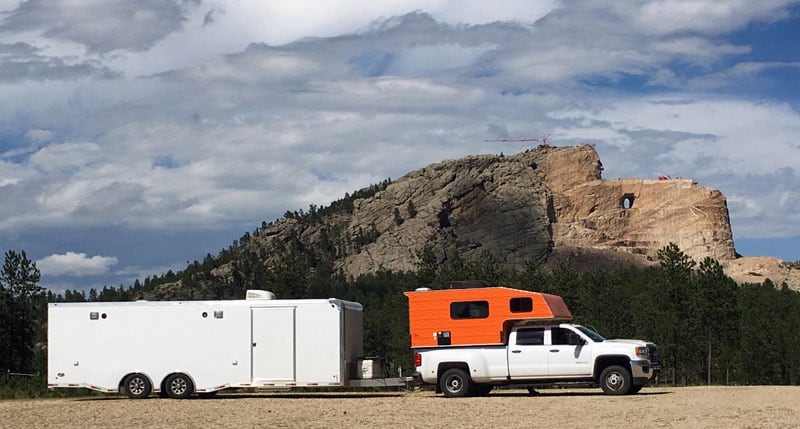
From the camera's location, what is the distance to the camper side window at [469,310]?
28.5 metres

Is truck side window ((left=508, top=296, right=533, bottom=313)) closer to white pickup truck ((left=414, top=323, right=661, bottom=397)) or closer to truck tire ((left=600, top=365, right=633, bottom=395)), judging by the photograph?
white pickup truck ((left=414, top=323, right=661, bottom=397))

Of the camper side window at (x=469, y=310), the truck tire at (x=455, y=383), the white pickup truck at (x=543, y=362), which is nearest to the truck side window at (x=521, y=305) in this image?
the white pickup truck at (x=543, y=362)

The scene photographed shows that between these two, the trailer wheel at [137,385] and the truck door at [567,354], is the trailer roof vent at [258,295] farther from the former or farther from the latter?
the truck door at [567,354]

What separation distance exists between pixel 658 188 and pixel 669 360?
124 metres

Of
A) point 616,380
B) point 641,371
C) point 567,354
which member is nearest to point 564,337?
point 567,354

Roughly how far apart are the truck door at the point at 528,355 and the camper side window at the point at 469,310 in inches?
43.7

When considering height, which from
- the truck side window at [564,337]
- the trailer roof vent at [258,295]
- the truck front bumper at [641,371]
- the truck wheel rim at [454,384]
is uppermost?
the trailer roof vent at [258,295]

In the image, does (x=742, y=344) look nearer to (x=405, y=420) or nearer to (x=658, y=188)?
(x=405, y=420)

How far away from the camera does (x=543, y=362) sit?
27969 mm

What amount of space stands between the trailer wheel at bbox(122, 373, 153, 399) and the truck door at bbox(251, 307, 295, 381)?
9.92 ft

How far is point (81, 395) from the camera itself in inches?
1341

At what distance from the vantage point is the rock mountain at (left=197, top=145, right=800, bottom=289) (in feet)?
561

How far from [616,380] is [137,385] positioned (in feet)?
42.4

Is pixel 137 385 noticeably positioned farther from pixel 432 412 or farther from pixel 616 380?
pixel 616 380
